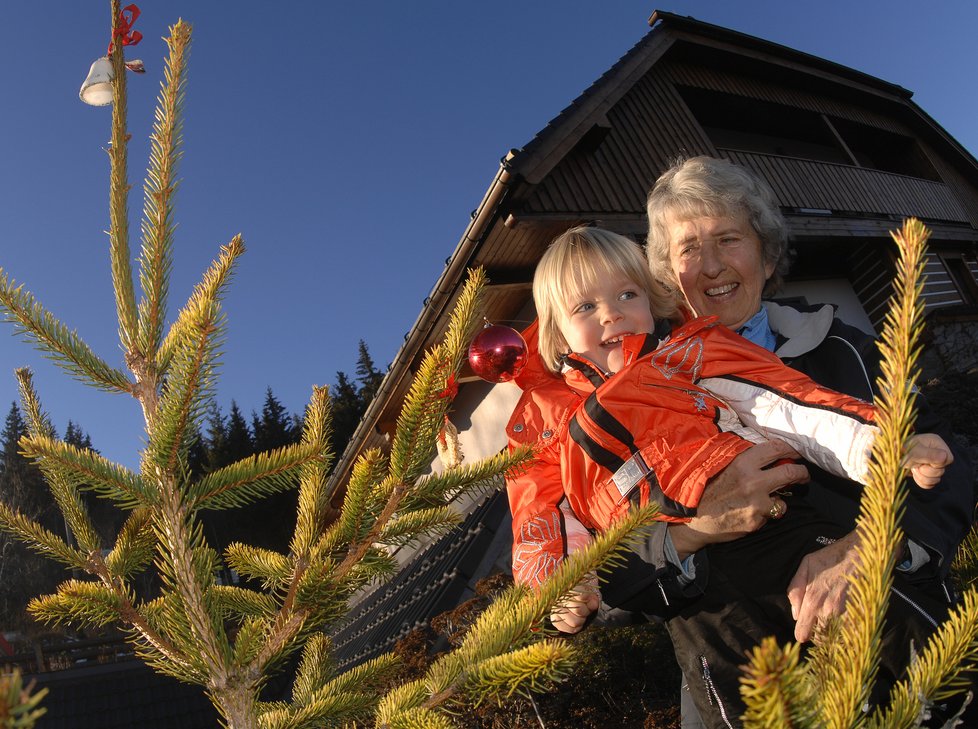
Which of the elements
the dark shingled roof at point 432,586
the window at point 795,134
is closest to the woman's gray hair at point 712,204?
the dark shingled roof at point 432,586

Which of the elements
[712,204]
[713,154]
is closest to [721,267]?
[712,204]

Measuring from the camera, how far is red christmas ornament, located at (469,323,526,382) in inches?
104

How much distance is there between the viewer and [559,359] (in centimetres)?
242

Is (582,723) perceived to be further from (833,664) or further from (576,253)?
(833,664)

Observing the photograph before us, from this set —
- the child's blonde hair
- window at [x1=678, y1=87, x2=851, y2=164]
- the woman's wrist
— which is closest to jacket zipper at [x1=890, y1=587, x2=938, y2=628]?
the woman's wrist

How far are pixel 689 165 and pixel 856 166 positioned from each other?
12312 millimetres

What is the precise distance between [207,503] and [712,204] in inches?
76.1

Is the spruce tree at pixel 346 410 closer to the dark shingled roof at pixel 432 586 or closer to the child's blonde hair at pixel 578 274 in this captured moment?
the dark shingled roof at pixel 432 586

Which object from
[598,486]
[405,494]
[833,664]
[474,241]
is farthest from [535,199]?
[833,664]

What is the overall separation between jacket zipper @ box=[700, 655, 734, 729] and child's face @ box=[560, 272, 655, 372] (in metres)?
0.92

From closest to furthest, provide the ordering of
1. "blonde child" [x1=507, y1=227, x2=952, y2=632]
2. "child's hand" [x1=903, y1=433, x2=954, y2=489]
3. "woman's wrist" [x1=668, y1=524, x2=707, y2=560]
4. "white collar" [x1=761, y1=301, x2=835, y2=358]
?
"child's hand" [x1=903, y1=433, x2=954, y2=489]
"blonde child" [x1=507, y1=227, x2=952, y2=632]
"woman's wrist" [x1=668, y1=524, x2=707, y2=560]
"white collar" [x1=761, y1=301, x2=835, y2=358]

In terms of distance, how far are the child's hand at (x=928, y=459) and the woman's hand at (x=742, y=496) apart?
30cm

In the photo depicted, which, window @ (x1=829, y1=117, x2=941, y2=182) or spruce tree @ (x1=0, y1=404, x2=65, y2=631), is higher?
spruce tree @ (x1=0, y1=404, x2=65, y2=631)

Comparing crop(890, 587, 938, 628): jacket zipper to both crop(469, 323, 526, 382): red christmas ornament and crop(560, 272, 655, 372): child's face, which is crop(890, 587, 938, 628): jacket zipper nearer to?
crop(560, 272, 655, 372): child's face
